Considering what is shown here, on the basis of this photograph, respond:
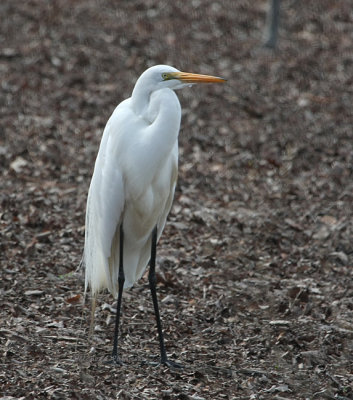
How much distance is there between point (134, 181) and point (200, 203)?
248cm

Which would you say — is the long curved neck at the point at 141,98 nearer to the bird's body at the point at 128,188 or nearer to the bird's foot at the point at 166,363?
the bird's body at the point at 128,188

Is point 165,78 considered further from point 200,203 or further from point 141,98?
point 200,203

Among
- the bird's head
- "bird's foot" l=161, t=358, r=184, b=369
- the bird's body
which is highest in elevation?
the bird's head

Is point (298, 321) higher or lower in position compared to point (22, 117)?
lower

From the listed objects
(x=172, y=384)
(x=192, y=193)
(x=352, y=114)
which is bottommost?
(x=172, y=384)

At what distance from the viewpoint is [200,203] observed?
638 centimetres

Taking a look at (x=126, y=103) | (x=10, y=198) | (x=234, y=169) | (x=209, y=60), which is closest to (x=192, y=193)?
(x=234, y=169)

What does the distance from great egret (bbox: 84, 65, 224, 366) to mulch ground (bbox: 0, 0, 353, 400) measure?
0.37m

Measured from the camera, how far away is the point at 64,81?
27.2 feet

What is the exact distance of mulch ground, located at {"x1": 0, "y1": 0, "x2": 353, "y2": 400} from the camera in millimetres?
4102

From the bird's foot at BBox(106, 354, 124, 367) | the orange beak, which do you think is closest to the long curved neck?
the orange beak

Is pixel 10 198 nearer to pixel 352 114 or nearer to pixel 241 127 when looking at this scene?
pixel 241 127

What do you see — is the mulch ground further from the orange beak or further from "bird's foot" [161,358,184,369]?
the orange beak

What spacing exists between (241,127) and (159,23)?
2.78 m
